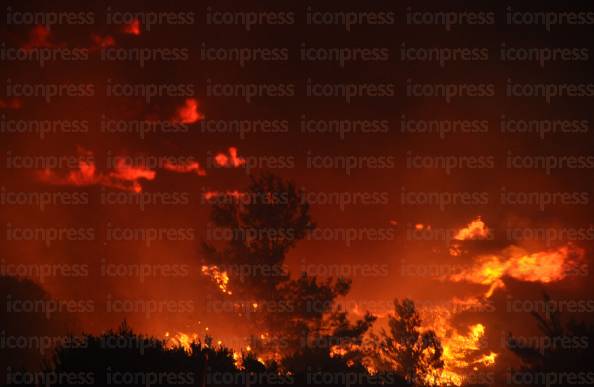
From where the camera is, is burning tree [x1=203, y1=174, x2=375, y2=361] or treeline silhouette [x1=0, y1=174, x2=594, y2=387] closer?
treeline silhouette [x1=0, y1=174, x2=594, y2=387]

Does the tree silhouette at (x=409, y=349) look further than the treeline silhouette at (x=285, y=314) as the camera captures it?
Yes

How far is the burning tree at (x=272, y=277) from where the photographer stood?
26.4 metres

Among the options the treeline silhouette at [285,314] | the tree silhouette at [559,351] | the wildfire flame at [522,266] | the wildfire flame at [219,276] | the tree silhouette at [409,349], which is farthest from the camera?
the wildfire flame at [522,266]

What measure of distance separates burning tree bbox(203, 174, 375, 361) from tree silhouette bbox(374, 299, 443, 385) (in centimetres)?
188

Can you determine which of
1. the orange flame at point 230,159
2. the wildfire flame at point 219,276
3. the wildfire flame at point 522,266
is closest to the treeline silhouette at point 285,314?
the wildfire flame at point 219,276

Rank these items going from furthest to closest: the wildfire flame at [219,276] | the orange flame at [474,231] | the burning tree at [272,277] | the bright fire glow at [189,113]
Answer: the bright fire glow at [189,113] → the orange flame at [474,231] → the wildfire flame at [219,276] → the burning tree at [272,277]

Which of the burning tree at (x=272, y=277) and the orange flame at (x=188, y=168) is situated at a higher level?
the orange flame at (x=188, y=168)

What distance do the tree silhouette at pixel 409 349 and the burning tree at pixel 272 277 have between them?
6.17ft

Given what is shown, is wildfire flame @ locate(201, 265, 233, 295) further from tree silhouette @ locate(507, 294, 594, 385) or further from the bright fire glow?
the bright fire glow

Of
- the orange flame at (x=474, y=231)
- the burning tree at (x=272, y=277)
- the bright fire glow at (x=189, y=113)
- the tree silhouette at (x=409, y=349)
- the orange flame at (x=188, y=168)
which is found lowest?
the tree silhouette at (x=409, y=349)

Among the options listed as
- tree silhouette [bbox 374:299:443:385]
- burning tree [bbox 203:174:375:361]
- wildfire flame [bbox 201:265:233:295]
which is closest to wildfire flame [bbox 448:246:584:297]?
tree silhouette [bbox 374:299:443:385]

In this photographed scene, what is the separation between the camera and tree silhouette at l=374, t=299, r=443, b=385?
25.9m

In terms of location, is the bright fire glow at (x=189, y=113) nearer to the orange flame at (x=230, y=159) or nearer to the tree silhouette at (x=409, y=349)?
the orange flame at (x=230, y=159)

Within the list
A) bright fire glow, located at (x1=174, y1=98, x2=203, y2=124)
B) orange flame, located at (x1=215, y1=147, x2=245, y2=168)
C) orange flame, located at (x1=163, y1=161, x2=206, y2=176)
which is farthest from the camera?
bright fire glow, located at (x1=174, y1=98, x2=203, y2=124)
